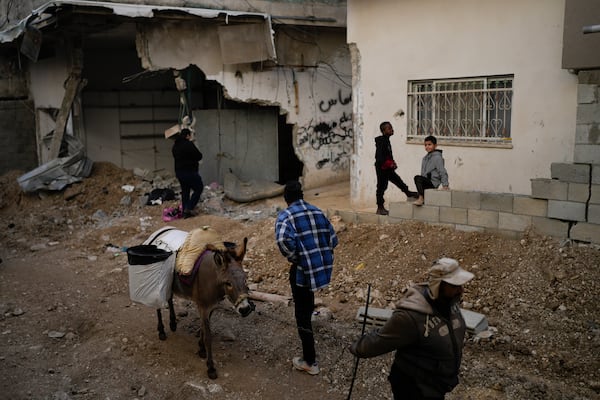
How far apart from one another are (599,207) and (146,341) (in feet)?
17.0

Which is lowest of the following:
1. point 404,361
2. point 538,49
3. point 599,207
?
point 404,361

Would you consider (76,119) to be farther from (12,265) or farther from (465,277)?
(465,277)

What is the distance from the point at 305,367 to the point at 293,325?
3.38 feet

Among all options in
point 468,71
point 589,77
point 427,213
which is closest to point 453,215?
point 427,213

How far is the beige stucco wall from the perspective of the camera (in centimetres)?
845

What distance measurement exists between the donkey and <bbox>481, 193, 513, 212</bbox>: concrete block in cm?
358

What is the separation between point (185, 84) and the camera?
1280 centimetres

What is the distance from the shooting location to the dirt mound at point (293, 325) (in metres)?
5.29

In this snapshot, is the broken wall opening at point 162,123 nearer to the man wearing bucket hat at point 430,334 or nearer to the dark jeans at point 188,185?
the dark jeans at point 188,185

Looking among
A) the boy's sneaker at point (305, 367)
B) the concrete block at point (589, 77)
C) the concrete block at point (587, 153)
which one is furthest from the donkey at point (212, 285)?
the concrete block at point (589, 77)

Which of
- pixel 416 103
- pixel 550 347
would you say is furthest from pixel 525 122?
pixel 550 347

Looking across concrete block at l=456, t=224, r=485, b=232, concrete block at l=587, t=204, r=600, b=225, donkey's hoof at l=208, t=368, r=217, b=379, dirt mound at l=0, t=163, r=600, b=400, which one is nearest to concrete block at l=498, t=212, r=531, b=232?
dirt mound at l=0, t=163, r=600, b=400

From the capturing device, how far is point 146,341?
243 inches

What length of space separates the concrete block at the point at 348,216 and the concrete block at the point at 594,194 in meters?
3.42
